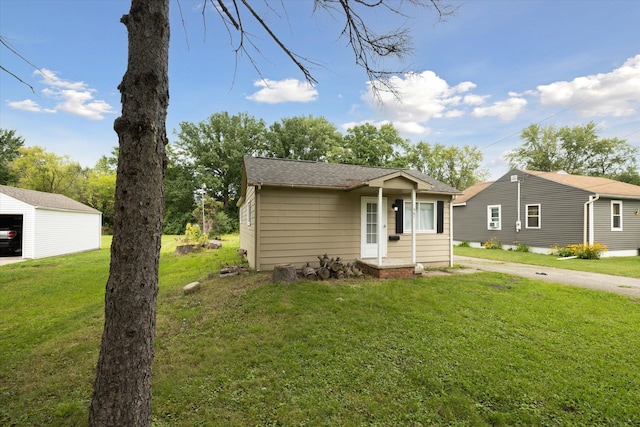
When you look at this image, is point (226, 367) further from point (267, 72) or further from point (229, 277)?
point (229, 277)

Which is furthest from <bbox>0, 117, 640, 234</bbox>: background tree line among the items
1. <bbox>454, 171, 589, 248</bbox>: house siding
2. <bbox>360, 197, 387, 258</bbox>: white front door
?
<bbox>360, 197, 387, 258</bbox>: white front door

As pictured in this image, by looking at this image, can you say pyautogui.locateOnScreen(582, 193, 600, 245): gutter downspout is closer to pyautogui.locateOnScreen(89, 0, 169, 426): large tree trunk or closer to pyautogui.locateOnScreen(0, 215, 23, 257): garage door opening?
pyautogui.locateOnScreen(89, 0, 169, 426): large tree trunk

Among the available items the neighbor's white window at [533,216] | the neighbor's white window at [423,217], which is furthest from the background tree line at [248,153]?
the neighbor's white window at [423,217]

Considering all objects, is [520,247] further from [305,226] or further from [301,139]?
[301,139]

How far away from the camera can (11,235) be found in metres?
12.3

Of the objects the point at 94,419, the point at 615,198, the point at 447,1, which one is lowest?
the point at 94,419

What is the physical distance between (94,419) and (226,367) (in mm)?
1557

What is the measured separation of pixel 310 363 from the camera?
309 centimetres

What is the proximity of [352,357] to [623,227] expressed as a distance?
17.0 m

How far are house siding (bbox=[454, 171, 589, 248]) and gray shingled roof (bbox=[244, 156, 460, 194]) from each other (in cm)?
819

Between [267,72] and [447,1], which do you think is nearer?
[447,1]

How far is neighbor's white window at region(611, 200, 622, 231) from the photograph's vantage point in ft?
41.7

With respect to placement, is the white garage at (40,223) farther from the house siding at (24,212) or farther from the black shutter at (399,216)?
the black shutter at (399,216)

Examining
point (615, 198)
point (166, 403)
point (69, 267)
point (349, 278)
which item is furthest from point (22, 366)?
point (615, 198)
